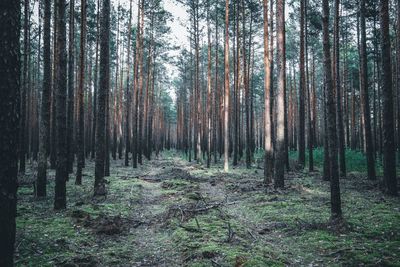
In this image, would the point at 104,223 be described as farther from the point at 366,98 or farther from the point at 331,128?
the point at 366,98

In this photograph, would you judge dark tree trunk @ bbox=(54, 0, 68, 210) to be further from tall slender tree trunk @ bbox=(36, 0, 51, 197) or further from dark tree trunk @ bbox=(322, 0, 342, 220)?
dark tree trunk @ bbox=(322, 0, 342, 220)

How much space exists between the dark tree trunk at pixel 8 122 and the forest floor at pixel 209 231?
2230mm

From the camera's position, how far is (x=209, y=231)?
679 cm

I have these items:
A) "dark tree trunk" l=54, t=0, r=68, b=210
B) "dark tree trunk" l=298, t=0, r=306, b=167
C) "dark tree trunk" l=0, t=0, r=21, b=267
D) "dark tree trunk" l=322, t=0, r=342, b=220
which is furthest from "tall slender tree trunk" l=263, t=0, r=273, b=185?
"dark tree trunk" l=0, t=0, r=21, b=267

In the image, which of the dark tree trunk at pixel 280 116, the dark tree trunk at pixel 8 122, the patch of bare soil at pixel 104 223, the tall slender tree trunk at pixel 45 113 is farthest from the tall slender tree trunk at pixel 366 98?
the dark tree trunk at pixel 8 122

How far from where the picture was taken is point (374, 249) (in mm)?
5309

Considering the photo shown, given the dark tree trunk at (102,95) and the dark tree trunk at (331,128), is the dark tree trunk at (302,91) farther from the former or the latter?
the dark tree trunk at (102,95)

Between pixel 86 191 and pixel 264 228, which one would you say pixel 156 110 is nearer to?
pixel 86 191

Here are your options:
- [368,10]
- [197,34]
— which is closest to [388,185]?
[368,10]

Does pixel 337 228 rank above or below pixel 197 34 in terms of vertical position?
below

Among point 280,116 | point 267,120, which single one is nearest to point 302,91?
point 267,120

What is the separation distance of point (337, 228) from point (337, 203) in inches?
33.1

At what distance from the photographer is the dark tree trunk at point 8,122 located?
2.97 meters

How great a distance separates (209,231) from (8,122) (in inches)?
201
